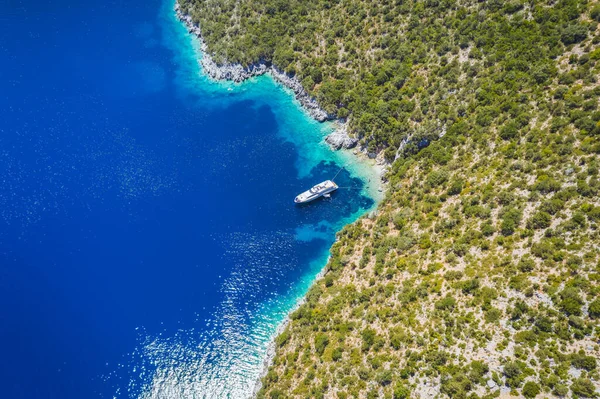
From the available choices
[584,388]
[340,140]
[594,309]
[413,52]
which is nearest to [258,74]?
[340,140]

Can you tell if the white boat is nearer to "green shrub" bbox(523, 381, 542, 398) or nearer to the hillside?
the hillside

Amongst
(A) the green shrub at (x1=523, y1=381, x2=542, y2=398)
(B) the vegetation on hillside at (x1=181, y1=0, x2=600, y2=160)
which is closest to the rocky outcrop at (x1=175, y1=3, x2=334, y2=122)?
(B) the vegetation on hillside at (x1=181, y1=0, x2=600, y2=160)

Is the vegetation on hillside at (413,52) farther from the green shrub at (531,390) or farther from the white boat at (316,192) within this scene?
the green shrub at (531,390)

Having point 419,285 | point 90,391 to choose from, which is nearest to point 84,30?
point 90,391

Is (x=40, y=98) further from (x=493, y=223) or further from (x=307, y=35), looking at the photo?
(x=493, y=223)

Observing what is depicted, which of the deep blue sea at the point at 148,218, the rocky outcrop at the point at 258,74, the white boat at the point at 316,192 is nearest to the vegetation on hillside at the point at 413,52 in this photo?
the rocky outcrop at the point at 258,74
